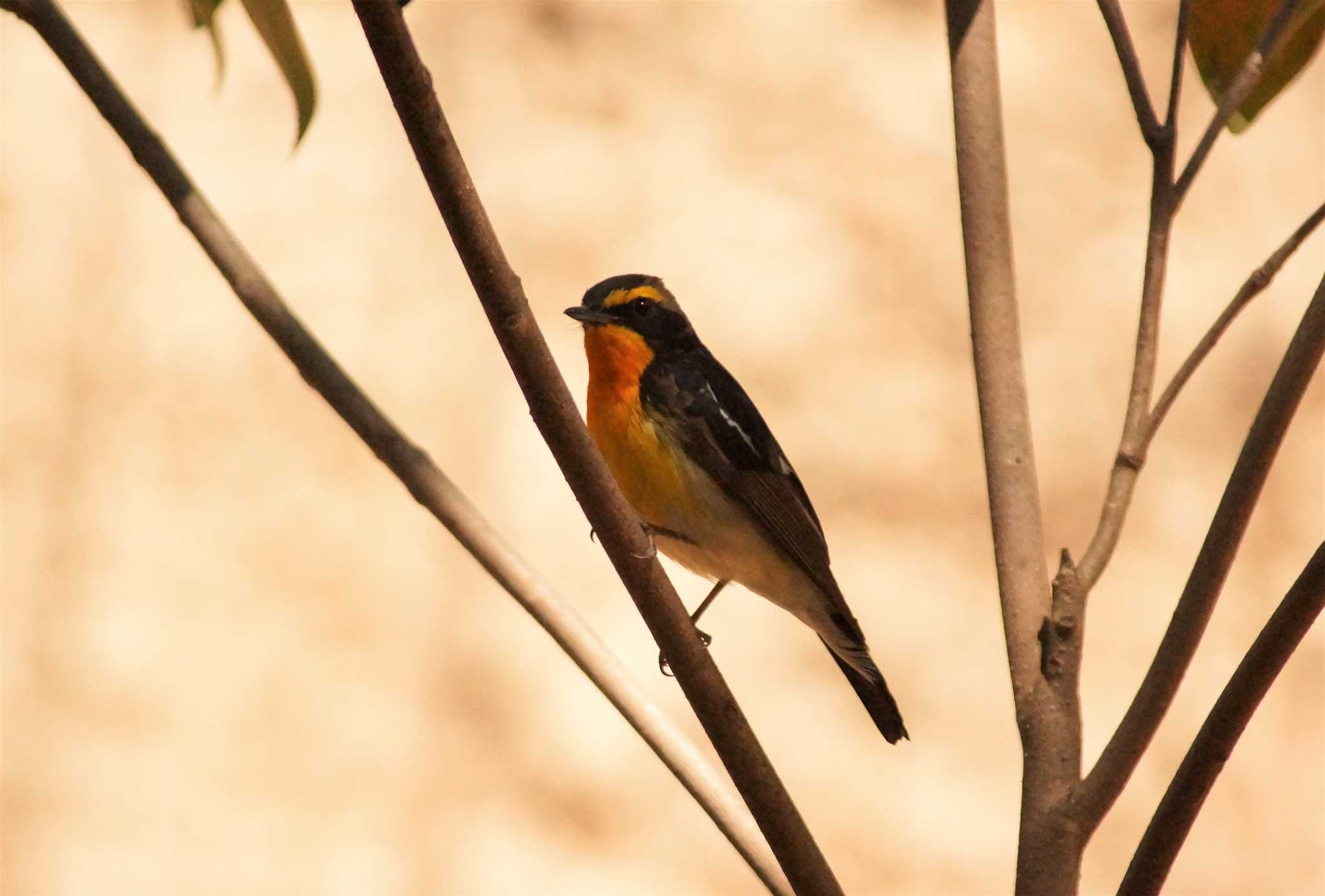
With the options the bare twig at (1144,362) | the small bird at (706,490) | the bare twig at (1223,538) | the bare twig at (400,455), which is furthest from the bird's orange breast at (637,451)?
the bare twig at (1223,538)

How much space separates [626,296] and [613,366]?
219mm

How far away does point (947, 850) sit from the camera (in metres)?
4.04

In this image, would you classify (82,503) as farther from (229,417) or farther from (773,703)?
(773,703)

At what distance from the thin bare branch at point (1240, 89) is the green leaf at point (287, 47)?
2.91 ft

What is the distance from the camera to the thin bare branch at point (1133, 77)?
4.72 ft

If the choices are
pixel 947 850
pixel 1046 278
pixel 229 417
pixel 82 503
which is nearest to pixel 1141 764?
pixel 947 850

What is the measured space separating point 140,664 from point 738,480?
2307 mm

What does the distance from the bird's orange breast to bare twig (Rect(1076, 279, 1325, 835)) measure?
1.46m

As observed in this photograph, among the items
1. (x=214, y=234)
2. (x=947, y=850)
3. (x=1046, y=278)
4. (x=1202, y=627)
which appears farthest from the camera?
(x=1046, y=278)

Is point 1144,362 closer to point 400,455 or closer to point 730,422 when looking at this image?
point 400,455

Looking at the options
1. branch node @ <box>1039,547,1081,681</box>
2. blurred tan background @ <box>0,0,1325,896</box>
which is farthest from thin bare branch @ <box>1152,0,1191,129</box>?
blurred tan background @ <box>0,0,1325,896</box>

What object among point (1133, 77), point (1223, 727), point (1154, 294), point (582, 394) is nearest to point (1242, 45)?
point (1133, 77)

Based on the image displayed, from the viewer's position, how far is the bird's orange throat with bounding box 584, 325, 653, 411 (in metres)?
2.67

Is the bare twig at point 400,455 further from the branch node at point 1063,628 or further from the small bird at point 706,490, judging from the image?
the small bird at point 706,490
